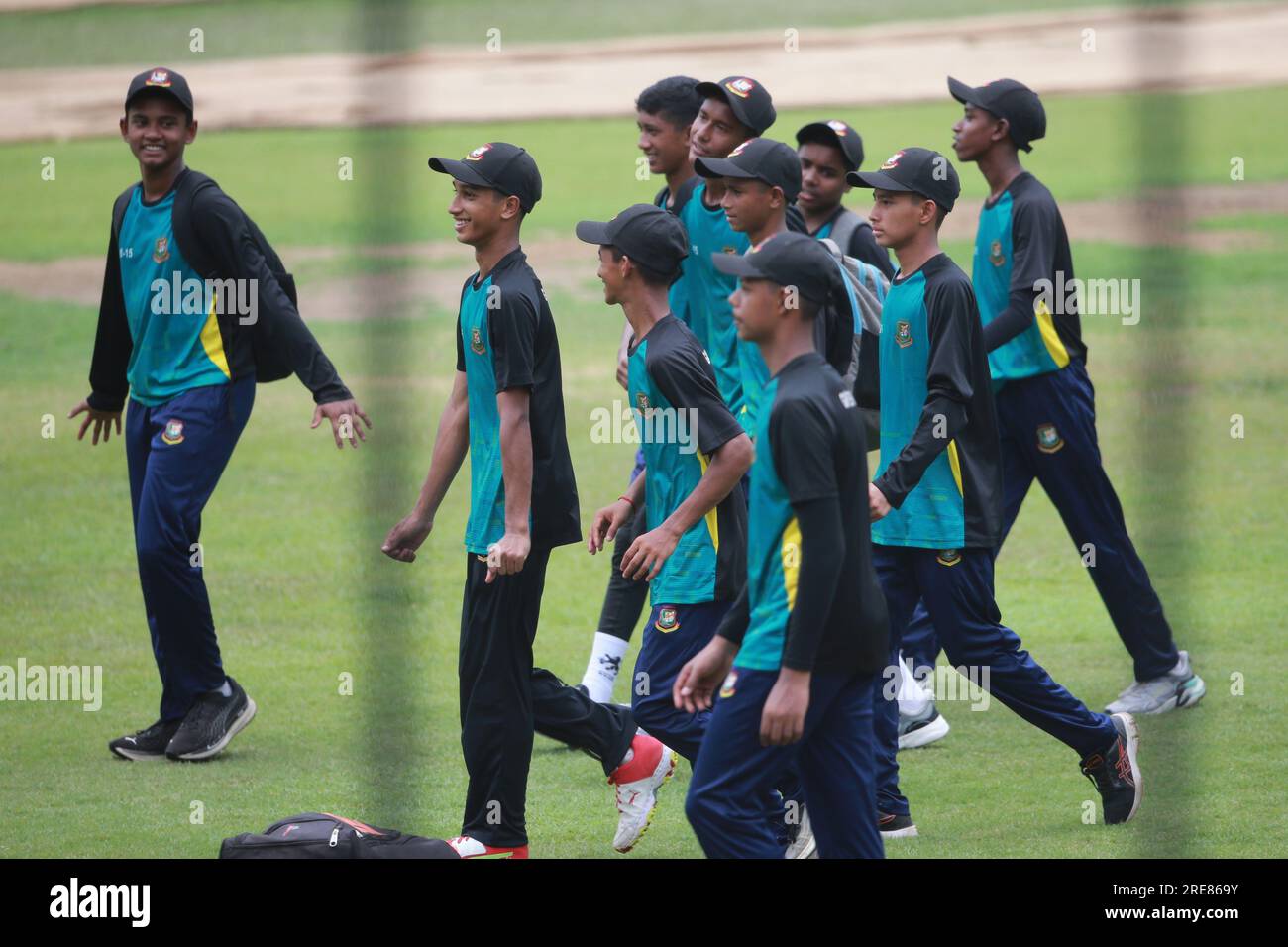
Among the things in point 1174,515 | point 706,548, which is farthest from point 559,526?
point 1174,515

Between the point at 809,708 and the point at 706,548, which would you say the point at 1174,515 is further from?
the point at 809,708

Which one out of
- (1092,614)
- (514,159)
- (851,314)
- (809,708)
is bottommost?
(1092,614)

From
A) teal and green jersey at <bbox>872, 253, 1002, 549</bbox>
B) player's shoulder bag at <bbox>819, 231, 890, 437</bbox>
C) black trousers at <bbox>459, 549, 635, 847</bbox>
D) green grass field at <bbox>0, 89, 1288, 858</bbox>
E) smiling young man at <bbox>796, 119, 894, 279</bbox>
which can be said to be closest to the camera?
black trousers at <bbox>459, 549, 635, 847</bbox>

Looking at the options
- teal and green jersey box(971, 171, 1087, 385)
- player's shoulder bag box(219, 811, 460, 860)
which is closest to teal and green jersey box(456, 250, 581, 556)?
player's shoulder bag box(219, 811, 460, 860)

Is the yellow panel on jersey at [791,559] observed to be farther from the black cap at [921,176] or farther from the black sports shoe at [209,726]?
the black sports shoe at [209,726]

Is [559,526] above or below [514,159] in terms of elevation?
below

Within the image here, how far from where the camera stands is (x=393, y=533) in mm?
5996

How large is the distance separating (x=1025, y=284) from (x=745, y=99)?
126cm

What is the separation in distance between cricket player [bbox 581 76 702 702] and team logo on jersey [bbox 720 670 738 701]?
218cm

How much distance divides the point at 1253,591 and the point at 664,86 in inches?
152

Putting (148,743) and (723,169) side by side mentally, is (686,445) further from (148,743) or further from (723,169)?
(148,743)

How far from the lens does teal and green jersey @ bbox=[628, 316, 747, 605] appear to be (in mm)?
5520

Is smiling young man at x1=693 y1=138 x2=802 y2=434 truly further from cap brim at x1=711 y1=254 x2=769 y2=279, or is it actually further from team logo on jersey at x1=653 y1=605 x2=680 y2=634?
cap brim at x1=711 y1=254 x2=769 y2=279

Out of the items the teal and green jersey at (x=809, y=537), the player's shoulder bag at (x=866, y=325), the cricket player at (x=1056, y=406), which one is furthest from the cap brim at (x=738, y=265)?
the cricket player at (x=1056, y=406)
